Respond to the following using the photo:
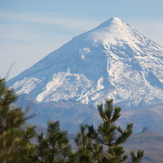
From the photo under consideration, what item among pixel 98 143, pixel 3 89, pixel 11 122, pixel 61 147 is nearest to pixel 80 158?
pixel 61 147

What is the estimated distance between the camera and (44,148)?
73.4 ft

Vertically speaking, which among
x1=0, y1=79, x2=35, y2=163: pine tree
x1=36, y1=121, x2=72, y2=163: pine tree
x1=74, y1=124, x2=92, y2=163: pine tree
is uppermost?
x1=74, y1=124, x2=92, y2=163: pine tree

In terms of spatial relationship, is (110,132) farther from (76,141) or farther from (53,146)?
(53,146)

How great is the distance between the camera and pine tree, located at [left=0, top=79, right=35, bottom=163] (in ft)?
38.1

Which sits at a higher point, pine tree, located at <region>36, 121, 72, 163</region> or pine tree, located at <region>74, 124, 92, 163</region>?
pine tree, located at <region>74, 124, 92, 163</region>

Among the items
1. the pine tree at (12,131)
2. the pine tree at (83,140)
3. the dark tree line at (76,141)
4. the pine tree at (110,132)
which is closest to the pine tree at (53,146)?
the dark tree line at (76,141)

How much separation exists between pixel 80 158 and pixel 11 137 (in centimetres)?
668

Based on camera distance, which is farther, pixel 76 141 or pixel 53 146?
pixel 76 141

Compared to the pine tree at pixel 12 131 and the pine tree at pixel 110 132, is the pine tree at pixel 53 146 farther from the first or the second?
the pine tree at pixel 110 132

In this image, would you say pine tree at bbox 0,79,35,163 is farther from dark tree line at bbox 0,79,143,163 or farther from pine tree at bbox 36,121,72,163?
pine tree at bbox 36,121,72,163

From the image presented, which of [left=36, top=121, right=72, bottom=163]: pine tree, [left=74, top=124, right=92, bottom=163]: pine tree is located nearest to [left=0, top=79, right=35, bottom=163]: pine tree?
[left=36, top=121, right=72, bottom=163]: pine tree

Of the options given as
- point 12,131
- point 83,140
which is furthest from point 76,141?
point 12,131

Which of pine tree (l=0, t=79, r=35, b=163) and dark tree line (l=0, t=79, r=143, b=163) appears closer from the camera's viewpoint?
pine tree (l=0, t=79, r=35, b=163)

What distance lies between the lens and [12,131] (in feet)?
50.0
